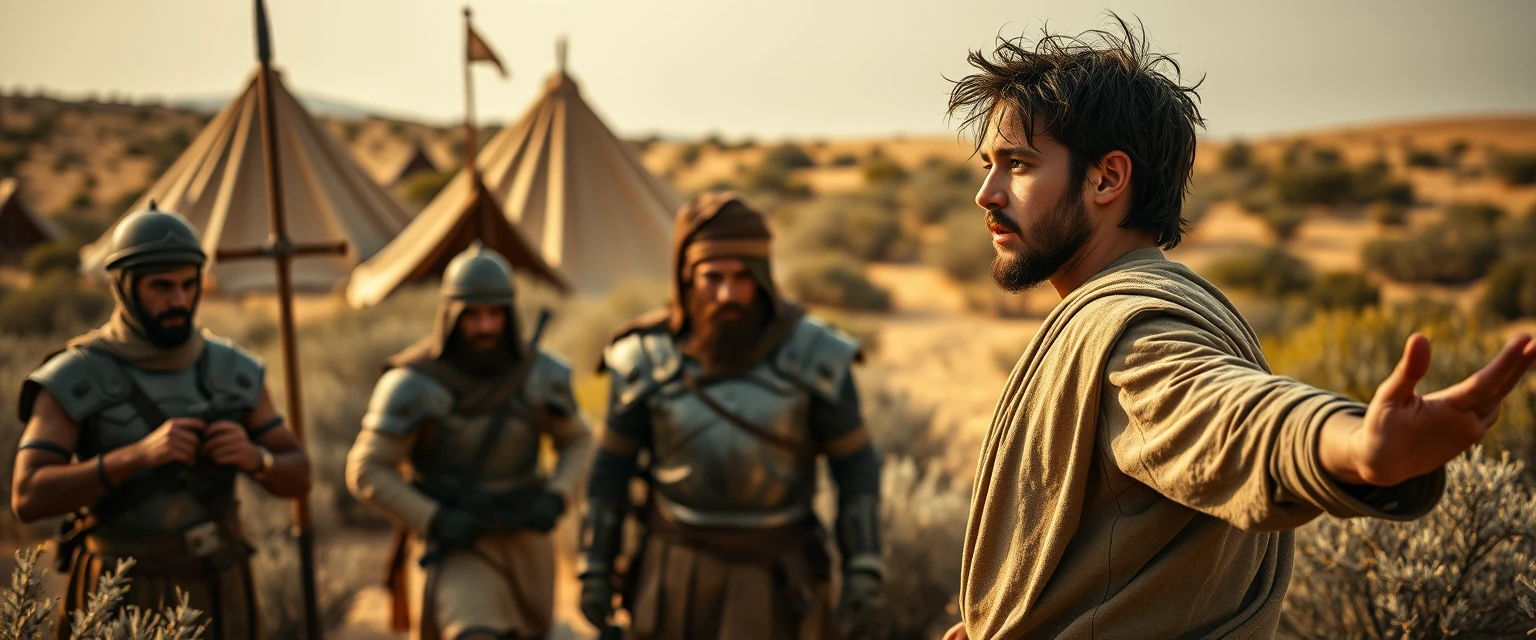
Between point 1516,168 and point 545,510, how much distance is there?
28414 mm

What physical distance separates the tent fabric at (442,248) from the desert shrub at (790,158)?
23766mm

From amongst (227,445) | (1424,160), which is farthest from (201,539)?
(1424,160)

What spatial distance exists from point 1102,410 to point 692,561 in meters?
2.37

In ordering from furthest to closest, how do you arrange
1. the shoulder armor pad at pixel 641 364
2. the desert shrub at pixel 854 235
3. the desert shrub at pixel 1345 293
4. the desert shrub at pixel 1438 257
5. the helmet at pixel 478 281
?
the desert shrub at pixel 854 235 → the desert shrub at pixel 1438 257 → the desert shrub at pixel 1345 293 → the helmet at pixel 478 281 → the shoulder armor pad at pixel 641 364

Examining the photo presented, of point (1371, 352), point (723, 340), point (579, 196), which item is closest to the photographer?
point (723, 340)

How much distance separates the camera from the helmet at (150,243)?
3.12 metres

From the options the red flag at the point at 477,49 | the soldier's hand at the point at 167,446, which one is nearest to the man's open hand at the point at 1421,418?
the soldier's hand at the point at 167,446

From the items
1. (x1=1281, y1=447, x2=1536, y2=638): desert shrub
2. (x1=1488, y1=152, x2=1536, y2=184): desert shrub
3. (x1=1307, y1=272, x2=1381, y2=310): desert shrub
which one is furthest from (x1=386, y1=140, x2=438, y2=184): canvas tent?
(x1=1488, y1=152, x2=1536, y2=184): desert shrub

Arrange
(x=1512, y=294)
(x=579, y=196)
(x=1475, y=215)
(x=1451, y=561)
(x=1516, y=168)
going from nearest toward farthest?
(x=1451, y=561)
(x=579, y=196)
(x=1512, y=294)
(x=1475, y=215)
(x=1516, y=168)

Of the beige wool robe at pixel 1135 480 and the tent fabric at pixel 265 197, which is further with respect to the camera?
the tent fabric at pixel 265 197

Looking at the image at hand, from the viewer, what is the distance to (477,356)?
4.03 metres

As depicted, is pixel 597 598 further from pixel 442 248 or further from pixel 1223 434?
pixel 442 248

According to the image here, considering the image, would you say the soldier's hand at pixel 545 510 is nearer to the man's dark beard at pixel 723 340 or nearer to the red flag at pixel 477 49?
the man's dark beard at pixel 723 340

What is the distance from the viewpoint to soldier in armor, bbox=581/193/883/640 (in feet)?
12.1
